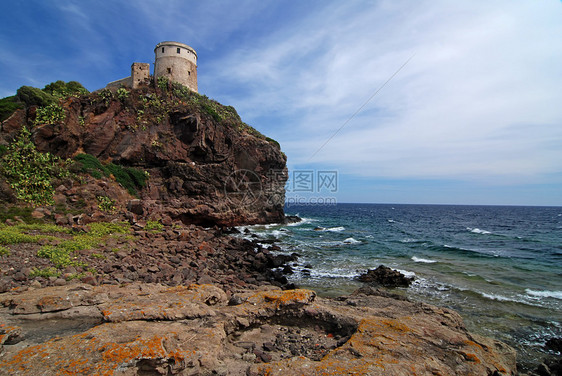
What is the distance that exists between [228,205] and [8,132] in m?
20.4

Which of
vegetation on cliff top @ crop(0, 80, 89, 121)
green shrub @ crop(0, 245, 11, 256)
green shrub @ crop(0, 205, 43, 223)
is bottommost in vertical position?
green shrub @ crop(0, 245, 11, 256)

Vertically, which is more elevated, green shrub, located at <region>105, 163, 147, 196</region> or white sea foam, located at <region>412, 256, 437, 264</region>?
green shrub, located at <region>105, 163, 147, 196</region>

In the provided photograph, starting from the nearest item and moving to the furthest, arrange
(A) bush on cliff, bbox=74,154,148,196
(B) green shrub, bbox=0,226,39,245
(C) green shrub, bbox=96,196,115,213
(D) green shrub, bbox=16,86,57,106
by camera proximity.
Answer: (B) green shrub, bbox=0,226,39,245 → (C) green shrub, bbox=96,196,115,213 → (A) bush on cliff, bbox=74,154,148,196 → (D) green shrub, bbox=16,86,57,106

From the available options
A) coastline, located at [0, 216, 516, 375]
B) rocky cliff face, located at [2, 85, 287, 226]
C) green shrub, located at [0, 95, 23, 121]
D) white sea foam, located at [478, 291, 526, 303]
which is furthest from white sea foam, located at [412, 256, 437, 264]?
green shrub, located at [0, 95, 23, 121]

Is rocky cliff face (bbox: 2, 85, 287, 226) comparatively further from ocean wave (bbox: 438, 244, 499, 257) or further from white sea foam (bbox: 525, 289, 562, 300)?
white sea foam (bbox: 525, 289, 562, 300)

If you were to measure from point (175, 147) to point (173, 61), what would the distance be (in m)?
15.1

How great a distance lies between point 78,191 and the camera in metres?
18.9

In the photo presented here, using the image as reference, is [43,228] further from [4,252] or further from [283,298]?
[283,298]

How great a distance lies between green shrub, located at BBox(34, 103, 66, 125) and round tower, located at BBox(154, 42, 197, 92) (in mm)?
16625

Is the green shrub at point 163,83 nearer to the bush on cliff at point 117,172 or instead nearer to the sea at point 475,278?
the bush on cliff at point 117,172

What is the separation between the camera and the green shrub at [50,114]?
21781mm

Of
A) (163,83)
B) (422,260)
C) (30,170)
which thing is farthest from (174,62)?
(422,260)

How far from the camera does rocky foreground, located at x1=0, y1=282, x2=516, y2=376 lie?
365cm

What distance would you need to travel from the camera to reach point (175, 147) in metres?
30.3
